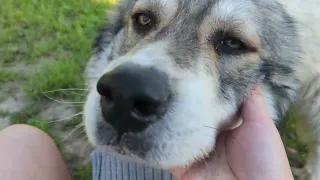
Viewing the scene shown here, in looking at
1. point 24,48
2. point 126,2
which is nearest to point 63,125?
point 24,48

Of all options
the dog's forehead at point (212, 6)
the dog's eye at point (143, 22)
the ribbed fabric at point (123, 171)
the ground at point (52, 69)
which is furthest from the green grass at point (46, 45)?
the dog's forehead at point (212, 6)

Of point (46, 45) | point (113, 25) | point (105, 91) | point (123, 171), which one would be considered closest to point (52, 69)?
point (46, 45)

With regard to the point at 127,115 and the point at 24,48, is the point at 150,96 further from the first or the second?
the point at 24,48

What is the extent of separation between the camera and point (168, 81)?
2070 millimetres

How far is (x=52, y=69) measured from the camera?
15.2ft

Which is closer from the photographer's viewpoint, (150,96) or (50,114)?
(150,96)

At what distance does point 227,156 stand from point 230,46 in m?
0.58

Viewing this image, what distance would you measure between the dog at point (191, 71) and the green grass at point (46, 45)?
115cm

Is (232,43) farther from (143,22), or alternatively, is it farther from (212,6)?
(143,22)

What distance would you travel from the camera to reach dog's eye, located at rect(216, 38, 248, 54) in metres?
2.51

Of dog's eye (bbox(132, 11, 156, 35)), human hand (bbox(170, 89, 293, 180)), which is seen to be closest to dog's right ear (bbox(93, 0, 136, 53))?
dog's eye (bbox(132, 11, 156, 35))

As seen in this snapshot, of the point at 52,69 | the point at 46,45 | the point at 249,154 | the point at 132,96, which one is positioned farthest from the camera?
the point at 46,45

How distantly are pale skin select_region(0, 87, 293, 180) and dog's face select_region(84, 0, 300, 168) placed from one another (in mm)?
112

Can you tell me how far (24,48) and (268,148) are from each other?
3316 mm
